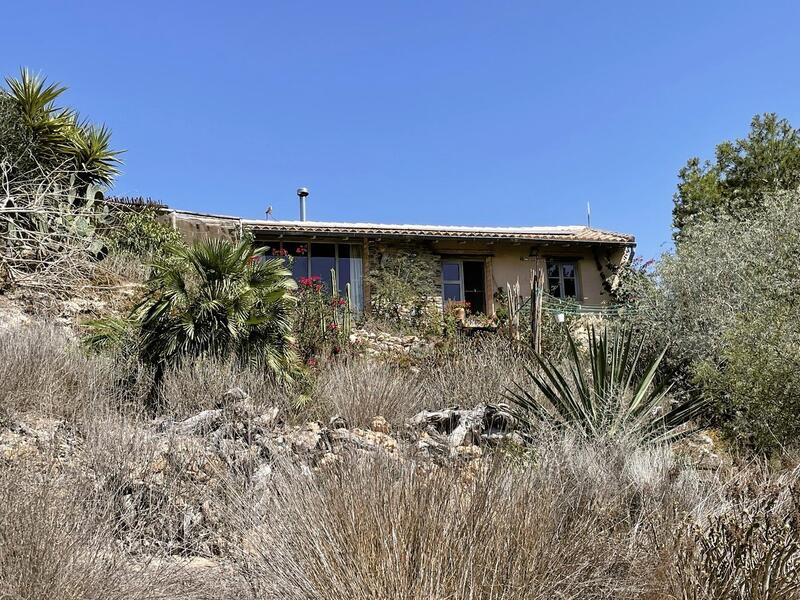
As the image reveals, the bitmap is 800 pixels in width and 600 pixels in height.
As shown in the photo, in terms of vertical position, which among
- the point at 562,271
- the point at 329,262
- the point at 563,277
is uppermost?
the point at 329,262

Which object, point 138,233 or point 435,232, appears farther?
point 435,232

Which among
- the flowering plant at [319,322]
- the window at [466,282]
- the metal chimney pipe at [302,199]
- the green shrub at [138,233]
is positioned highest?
the metal chimney pipe at [302,199]

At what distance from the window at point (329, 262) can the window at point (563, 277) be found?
19.9ft

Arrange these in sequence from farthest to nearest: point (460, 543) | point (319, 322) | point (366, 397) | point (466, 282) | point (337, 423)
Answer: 1. point (466, 282)
2. point (319, 322)
3. point (366, 397)
4. point (337, 423)
5. point (460, 543)

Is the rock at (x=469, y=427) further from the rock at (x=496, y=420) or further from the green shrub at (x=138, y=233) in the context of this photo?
the green shrub at (x=138, y=233)

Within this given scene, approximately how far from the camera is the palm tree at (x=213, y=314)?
28.8 ft

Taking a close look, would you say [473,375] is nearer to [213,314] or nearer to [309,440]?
[213,314]

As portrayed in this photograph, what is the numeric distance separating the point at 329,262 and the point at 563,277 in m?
7.32

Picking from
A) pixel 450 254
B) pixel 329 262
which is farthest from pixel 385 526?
pixel 450 254

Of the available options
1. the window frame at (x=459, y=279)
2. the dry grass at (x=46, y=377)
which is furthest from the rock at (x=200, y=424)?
the window frame at (x=459, y=279)

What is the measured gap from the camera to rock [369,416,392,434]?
7.32 meters

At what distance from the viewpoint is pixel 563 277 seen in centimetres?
1875

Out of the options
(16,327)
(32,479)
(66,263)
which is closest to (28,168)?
(66,263)

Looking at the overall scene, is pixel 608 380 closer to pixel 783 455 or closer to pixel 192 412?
pixel 783 455
